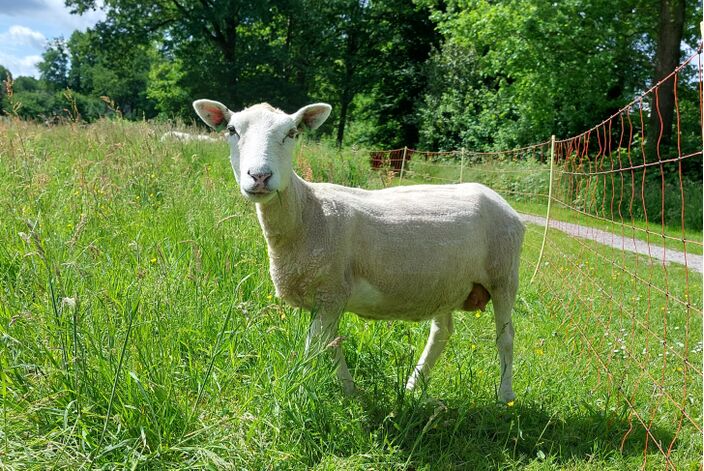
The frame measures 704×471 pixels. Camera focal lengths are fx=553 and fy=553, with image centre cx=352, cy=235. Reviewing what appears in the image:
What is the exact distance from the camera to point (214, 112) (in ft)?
11.0

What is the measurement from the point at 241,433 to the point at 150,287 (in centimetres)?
106

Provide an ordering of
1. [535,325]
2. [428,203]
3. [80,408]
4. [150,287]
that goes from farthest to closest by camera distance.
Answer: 1. [535,325]
2. [428,203]
3. [150,287]
4. [80,408]

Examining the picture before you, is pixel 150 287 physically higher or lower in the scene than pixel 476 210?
lower

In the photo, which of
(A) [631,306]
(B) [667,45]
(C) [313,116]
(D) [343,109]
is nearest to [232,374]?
(C) [313,116]

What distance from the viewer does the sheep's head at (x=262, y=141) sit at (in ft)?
9.03

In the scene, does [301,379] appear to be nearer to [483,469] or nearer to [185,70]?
[483,469]

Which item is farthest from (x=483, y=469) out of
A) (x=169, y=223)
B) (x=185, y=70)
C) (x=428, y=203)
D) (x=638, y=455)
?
(x=185, y=70)

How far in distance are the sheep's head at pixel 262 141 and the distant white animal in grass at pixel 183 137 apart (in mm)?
4721

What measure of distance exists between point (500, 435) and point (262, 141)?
2150 mm

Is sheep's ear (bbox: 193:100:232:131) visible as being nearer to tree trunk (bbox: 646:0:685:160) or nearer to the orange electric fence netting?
the orange electric fence netting

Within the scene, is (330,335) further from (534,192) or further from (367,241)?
(534,192)

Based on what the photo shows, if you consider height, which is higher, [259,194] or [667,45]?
[667,45]

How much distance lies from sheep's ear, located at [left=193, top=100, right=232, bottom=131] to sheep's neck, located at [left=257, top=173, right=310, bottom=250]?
59 cm

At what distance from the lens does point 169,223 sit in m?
4.65
